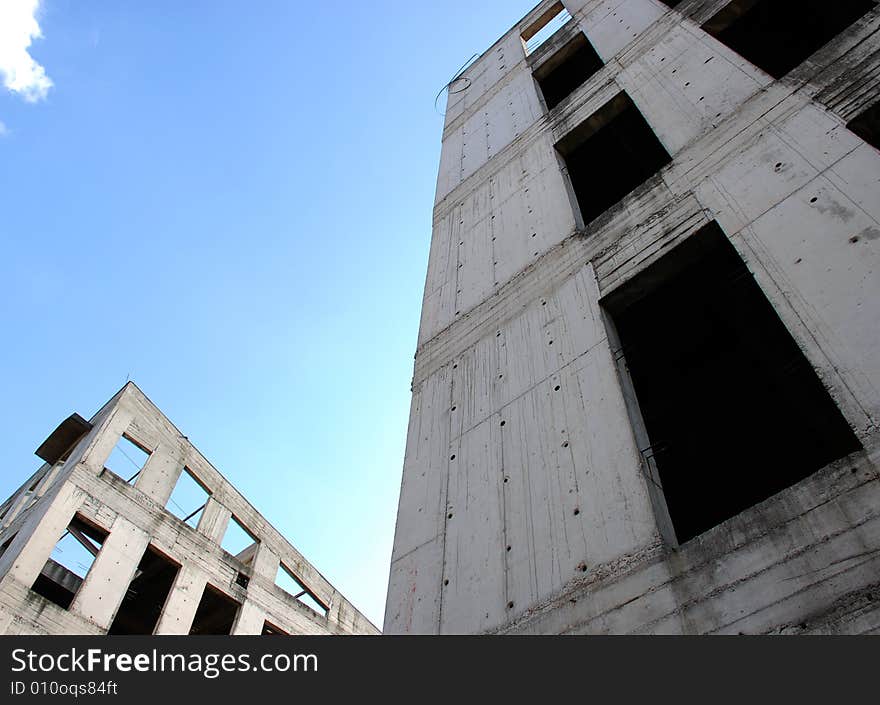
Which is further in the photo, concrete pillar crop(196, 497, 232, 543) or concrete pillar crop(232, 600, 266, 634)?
concrete pillar crop(196, 497, 232, 543)

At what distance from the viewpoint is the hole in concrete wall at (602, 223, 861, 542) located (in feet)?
19.6

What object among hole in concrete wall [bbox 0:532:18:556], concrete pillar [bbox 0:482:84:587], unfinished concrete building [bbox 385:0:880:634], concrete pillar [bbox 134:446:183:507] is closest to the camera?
unfinished concrete building [bbox 385:0:880:634]

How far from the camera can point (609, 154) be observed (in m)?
10.4

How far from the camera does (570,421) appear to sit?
536cm

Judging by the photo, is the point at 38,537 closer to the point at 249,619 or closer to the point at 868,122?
the point at 249,619

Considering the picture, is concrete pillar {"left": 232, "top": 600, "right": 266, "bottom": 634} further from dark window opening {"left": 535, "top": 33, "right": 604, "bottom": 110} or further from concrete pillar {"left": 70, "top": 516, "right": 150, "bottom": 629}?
dark window opening {"left": 535, "top": 33, "right": 604, "bottom": 110}

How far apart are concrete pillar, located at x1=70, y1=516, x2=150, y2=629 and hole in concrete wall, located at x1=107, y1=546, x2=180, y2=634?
4.71ft

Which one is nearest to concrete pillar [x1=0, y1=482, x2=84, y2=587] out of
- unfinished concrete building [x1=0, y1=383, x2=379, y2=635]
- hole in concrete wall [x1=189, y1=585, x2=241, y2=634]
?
unfinished concrete building [x1=0, y1=383, x2=379, y2=635]

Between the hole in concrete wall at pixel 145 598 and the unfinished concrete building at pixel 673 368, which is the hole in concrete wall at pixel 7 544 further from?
the unfinished concrete building at pixel 673 368

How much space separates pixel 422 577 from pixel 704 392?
3963 millimetres

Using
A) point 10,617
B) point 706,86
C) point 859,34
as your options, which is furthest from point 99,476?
point 859,34

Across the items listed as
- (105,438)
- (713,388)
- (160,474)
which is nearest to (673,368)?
(713,388)

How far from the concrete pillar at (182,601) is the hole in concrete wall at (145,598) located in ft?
1.54

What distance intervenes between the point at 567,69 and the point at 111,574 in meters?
16.1
